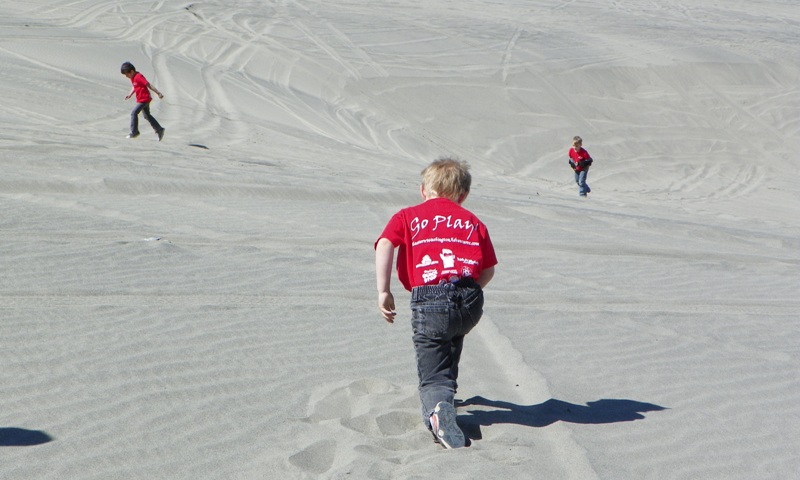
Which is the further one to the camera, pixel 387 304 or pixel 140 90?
pixel 140 90

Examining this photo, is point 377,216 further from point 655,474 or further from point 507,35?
point 507,35

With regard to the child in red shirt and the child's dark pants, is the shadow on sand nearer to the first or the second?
the child's dark pants

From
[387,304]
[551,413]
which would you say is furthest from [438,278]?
[551,413]

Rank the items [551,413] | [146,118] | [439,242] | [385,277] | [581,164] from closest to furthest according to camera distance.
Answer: [385,277] → [439,242] → [551,413] → [146,118] → [581,164]

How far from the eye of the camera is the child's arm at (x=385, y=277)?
4016 mm

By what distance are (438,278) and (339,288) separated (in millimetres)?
2991

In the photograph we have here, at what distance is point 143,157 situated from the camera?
1170 centimetres

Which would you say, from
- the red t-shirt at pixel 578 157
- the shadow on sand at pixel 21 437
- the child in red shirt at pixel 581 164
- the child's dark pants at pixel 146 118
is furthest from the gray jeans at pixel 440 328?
the red t-shirt at pixel 578 157

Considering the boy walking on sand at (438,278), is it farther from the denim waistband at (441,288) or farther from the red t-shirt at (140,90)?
the red t-shirt at (140,90)

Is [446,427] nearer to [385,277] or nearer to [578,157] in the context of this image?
[385,277]

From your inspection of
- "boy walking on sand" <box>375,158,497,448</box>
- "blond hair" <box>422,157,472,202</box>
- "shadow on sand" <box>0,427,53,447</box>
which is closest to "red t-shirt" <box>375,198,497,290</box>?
"boy walking on sand" <box>375,158,497,448</box>

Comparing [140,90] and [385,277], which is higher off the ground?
[140,90]

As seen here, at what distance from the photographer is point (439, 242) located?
414cm

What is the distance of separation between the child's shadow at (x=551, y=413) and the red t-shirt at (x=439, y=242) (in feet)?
2.52
